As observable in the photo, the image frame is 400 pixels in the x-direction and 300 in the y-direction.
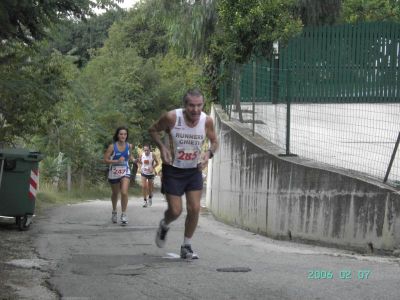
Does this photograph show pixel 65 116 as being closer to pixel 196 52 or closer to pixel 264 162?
pixel 196 52

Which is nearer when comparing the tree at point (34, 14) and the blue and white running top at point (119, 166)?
the tree at point (34, 14)

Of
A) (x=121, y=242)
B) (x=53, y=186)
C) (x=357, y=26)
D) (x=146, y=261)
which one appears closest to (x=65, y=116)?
(x=53, y=186)

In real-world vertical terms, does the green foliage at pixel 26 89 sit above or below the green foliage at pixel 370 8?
below

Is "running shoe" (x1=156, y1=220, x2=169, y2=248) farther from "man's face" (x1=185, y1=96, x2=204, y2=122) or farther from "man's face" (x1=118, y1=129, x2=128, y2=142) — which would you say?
"man's face" (x1=118, y1=129, x2=128, y2=142)

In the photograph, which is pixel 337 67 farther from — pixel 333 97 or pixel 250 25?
pixel 250 25

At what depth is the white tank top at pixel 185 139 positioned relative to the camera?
7.42 meters

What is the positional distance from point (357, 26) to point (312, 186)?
197 inches

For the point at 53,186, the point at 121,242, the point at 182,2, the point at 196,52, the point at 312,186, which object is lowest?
the point at 53,186

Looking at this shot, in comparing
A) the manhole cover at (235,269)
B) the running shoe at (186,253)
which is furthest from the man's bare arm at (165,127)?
the manhole cover at (235,269)

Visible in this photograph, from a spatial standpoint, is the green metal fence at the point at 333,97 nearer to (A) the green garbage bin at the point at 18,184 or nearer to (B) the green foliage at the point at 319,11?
(A) the green garbage bin at the point at 18,184

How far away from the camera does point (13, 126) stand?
1324 centimetres

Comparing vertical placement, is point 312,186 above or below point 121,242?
above

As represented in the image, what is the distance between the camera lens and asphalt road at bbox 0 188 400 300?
6.03 meters
